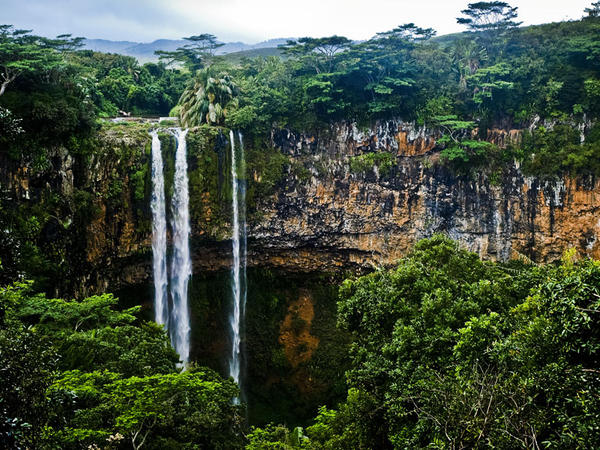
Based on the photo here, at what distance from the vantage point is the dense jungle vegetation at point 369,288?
5348 millimetres

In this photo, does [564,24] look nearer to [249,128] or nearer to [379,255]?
[379,255]

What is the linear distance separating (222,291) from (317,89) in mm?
10259

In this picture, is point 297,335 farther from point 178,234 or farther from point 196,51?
point 196,51

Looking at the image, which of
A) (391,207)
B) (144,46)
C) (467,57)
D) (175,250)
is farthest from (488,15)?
(144,46)

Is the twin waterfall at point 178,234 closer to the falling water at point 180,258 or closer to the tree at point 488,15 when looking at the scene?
the falling water at point 180,258

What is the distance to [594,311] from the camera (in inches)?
193

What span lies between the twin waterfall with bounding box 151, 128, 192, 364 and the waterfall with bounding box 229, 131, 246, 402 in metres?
2.10

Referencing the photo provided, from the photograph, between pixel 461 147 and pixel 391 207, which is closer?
pixel 461 147

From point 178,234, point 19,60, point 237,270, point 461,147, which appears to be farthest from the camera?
point 237,270

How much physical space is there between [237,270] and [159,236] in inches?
154

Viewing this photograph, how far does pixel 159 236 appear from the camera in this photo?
18969 millimetres

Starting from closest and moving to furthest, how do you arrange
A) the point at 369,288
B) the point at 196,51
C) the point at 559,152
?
the point at 369,288
the point at 559,152
the point at 196,51

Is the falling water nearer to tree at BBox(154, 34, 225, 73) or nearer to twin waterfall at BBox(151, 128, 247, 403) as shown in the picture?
twin waterfall at BBox(151, 128, 247, 403)

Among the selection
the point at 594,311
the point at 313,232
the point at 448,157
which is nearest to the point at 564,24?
the point at 448,157
